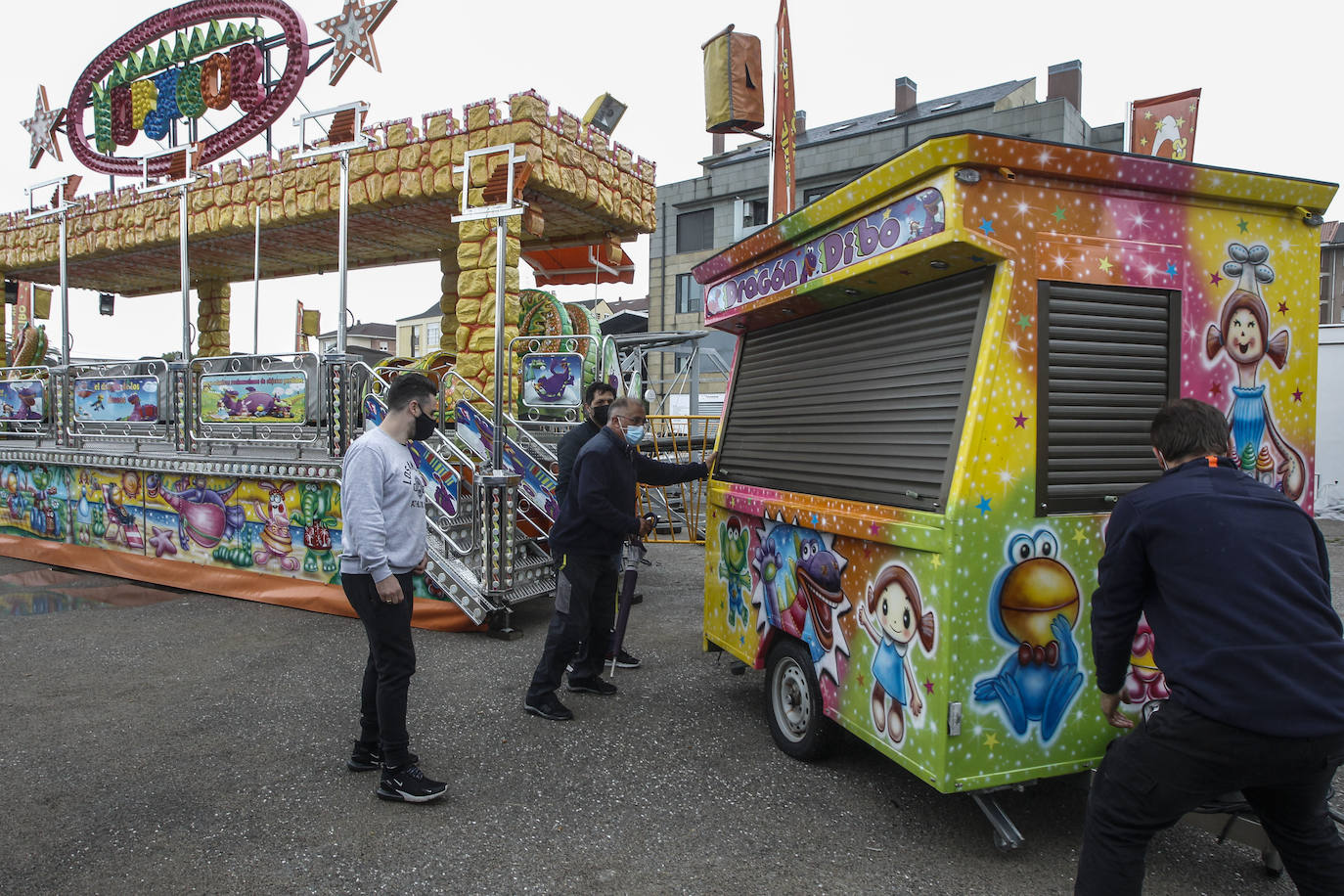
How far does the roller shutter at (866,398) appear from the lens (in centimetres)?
311

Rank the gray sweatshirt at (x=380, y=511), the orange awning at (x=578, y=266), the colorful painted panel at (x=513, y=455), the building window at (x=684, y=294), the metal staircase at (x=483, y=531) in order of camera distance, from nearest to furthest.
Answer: the gray sweatshirt at (x=380, y=511) → the metal staircase at (x=483, y=531) → the colorful painted panel at (x=513, y=455) → the orange awning at (x=578, y=266) → the building window at (x=684, y=294)

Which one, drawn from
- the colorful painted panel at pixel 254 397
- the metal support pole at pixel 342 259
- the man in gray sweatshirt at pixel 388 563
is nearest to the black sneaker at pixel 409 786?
the man in gray sweatshirt at pixel 388 563

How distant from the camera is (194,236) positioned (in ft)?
40.2

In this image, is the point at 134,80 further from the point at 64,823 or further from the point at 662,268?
the point at 662,268

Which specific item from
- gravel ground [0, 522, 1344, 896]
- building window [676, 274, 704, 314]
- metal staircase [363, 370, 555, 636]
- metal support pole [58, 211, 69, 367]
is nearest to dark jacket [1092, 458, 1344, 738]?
gravel ground [0, 522, 1344, 896]

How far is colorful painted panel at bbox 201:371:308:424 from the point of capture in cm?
773

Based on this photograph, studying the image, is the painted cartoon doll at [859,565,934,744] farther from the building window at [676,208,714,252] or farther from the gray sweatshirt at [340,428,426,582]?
the building window at [676,208,714,252]

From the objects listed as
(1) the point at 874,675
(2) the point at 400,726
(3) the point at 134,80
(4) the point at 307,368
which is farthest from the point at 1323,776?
(3) the point at 134,80

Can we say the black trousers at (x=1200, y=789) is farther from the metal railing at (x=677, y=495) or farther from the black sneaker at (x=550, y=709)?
the metal railing at (x=677, y=495)

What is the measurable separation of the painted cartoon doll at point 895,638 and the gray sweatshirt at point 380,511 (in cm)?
205

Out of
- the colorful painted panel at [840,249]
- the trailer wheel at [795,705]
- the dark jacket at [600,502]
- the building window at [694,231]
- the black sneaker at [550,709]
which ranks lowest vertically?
the black sneaker at [550,709]

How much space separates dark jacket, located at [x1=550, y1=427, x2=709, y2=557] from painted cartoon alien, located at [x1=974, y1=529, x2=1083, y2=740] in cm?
232

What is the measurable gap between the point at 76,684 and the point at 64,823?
90.5 inches

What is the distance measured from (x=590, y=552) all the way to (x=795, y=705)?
4.92 feet
